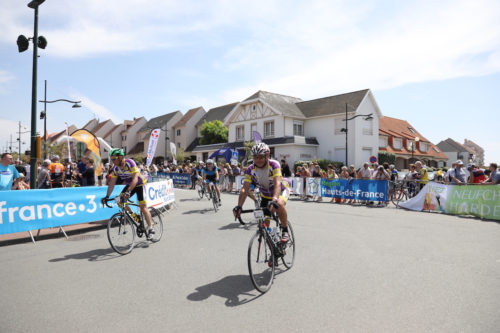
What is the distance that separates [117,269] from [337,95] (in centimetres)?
3684

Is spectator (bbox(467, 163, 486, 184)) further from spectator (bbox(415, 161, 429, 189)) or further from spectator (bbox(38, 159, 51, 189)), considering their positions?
spectator (bbox(38, 159, 51, 189))

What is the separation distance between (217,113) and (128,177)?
50.5m

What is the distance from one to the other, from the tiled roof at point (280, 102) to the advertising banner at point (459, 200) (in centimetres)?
2534

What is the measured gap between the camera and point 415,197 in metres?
13.4

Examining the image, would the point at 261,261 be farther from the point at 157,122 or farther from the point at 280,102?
the point at 157,122

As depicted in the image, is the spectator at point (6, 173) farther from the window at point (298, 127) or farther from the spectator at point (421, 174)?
the window at point (298, 127)

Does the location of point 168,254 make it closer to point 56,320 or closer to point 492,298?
point 56,320

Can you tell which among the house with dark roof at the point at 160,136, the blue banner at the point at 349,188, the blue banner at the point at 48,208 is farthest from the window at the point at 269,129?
the blue banner at the point at 48,208

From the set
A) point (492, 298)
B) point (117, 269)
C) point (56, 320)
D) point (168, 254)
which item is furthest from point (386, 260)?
point (56, 320)

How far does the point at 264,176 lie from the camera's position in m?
5.47

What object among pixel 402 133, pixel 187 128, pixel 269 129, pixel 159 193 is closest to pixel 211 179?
pixel 159 193

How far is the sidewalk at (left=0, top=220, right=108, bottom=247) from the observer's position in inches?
306

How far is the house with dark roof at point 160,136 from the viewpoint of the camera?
59.4 m

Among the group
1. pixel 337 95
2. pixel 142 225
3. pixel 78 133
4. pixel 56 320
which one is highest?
pixel 337 95
